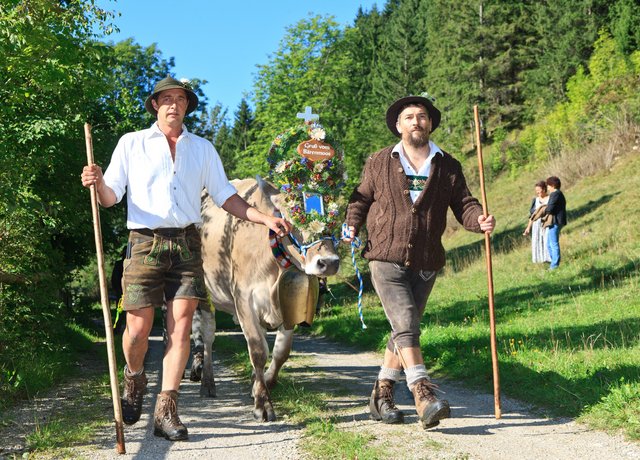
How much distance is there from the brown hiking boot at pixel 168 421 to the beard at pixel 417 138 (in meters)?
2.60

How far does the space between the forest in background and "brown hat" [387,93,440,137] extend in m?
3.03

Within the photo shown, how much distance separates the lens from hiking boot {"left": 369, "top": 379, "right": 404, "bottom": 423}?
5.13m

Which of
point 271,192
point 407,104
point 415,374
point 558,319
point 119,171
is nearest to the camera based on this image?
point 415,374

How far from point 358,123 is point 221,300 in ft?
70.7

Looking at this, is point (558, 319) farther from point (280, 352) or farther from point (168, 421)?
point (168, 421)

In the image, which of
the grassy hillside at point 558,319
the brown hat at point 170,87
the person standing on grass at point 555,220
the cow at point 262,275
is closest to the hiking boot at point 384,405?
the cow at point 262,275

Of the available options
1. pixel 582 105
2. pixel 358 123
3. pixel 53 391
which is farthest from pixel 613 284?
pixel 582 105

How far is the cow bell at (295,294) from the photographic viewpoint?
19.4ft

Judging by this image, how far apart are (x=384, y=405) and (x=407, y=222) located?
140 centimetres

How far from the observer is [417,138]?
5.37 m

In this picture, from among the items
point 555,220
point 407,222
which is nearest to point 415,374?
point 407,222

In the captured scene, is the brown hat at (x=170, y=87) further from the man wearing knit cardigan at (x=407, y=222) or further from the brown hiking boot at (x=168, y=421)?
the brown hiking boot at (x=168, y=421)

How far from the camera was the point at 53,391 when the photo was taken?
7.15m

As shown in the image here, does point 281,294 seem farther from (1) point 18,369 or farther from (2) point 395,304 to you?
(1) point 18,369
